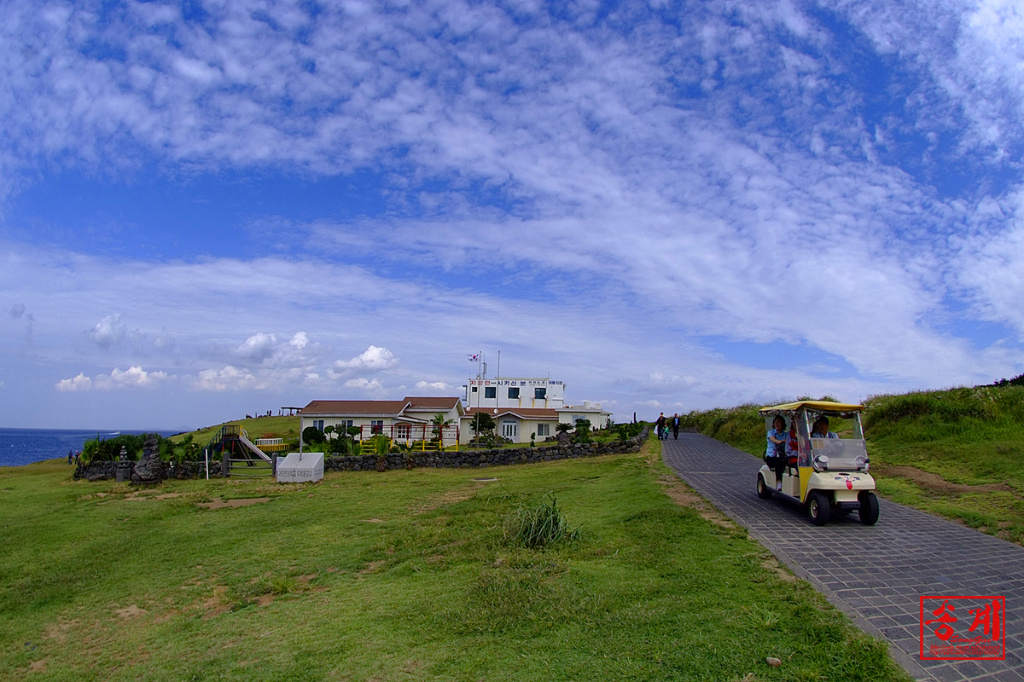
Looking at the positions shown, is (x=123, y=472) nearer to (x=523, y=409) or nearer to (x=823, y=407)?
(x=823, y=407)

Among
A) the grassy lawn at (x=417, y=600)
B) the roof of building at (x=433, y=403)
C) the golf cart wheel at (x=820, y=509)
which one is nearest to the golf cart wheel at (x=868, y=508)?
the golf cart wheel at (x=820, y=509)

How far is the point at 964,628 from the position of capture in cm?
524

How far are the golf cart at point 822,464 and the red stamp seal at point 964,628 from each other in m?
3.12

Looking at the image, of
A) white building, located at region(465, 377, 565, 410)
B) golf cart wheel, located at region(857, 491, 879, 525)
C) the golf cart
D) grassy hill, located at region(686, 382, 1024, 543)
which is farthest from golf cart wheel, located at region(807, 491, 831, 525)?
white building, located at region(465, 377, 565, 410)

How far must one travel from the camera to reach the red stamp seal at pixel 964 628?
4.73 metres

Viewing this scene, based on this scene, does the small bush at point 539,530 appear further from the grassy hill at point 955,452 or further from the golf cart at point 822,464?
the grassy hill at point 955,452

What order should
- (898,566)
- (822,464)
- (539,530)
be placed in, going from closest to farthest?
(898,566)
(539,530)
(822,464)

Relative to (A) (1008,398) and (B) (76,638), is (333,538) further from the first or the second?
(A) (1008,398)

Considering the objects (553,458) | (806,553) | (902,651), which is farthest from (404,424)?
(902,651)

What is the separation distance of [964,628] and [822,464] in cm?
430

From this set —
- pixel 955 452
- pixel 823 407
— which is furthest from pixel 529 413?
pixel 823 407

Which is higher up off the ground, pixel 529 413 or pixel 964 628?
pixel 529 413

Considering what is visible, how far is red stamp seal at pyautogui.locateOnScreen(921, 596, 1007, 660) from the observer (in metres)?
4.73

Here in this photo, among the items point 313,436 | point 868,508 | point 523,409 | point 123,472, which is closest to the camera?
point 868,508
